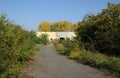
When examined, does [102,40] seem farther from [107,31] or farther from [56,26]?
[56,26]

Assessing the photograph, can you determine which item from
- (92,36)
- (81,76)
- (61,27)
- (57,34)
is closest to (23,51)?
(81,76)

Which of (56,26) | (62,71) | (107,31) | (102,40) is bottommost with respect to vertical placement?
(62,71)

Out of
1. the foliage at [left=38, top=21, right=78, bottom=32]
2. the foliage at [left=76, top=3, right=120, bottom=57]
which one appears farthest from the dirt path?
the foliage at [left=38, top=21, right=78, bottom=32]

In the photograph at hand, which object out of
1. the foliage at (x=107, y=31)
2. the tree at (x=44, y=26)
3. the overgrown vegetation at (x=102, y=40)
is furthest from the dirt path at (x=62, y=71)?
the tree at (x=44, y=26)

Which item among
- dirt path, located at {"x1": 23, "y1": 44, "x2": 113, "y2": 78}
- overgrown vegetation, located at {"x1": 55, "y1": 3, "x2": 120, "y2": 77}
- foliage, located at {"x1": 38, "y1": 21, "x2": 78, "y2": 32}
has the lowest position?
dirt path, located at {"x1": 23, "y1": 44, "x2": 113, "y2": 78}

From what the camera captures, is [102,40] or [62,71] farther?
[102,40]

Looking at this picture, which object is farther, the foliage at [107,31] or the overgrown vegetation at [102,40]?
the foliage at [107,31]

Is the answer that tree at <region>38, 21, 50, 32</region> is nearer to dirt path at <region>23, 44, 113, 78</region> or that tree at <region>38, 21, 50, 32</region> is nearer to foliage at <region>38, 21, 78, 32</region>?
foliage at <region>38, 21, 78, 32</region>

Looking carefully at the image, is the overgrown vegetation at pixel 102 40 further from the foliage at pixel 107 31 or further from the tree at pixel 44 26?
the tree at pixel 44 26

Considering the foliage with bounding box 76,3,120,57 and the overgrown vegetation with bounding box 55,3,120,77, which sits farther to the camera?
the foliage with bounding box 76,3,120,57

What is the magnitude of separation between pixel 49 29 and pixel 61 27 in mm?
8455

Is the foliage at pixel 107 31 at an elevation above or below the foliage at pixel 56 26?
below

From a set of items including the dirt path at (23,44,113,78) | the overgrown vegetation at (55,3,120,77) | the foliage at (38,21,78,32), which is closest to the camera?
the dirt path at (23,44,113,78)

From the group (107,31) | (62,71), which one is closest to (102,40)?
(107,31)
